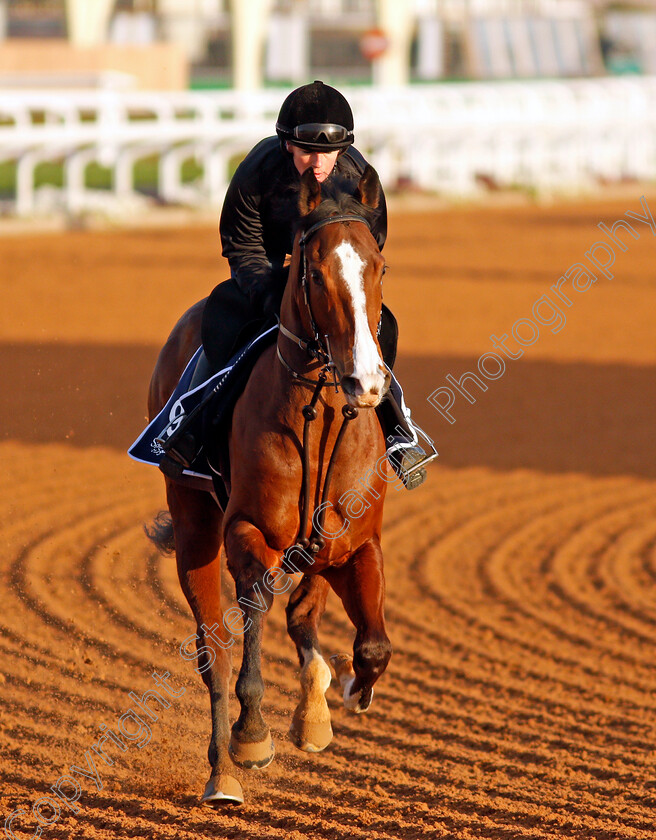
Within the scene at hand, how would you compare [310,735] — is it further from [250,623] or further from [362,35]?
[362,35]

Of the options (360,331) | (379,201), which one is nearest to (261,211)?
(379,201)

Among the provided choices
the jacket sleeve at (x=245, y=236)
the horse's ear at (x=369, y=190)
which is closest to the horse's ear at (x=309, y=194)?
the horse's ear at (x=369, y=190)

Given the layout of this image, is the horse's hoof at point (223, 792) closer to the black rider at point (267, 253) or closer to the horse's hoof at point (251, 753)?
the horse's hoof at point (251, 753)

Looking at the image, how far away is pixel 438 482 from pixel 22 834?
526cm

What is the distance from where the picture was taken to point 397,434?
15.5ft

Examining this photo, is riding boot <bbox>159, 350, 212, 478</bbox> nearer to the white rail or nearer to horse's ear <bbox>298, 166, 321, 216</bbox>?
horse's ear <bbox>298, 166, 321, 216</bbox>

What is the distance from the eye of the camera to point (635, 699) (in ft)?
18.5

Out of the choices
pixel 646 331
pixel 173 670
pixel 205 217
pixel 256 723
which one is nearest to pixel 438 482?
pixel 173 670

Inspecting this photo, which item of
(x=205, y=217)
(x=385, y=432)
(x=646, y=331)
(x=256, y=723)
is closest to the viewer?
(x=256, y=723)

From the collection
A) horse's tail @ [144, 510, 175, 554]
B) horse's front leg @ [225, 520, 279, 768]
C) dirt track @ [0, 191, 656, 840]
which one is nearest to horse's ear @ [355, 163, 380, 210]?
horse's front leg @ [225, 520, 279, 768]

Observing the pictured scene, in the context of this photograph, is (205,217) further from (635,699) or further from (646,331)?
(635,699)

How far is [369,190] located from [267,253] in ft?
2.69

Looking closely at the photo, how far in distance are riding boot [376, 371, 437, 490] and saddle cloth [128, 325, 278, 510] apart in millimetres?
523

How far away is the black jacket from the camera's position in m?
4.59
